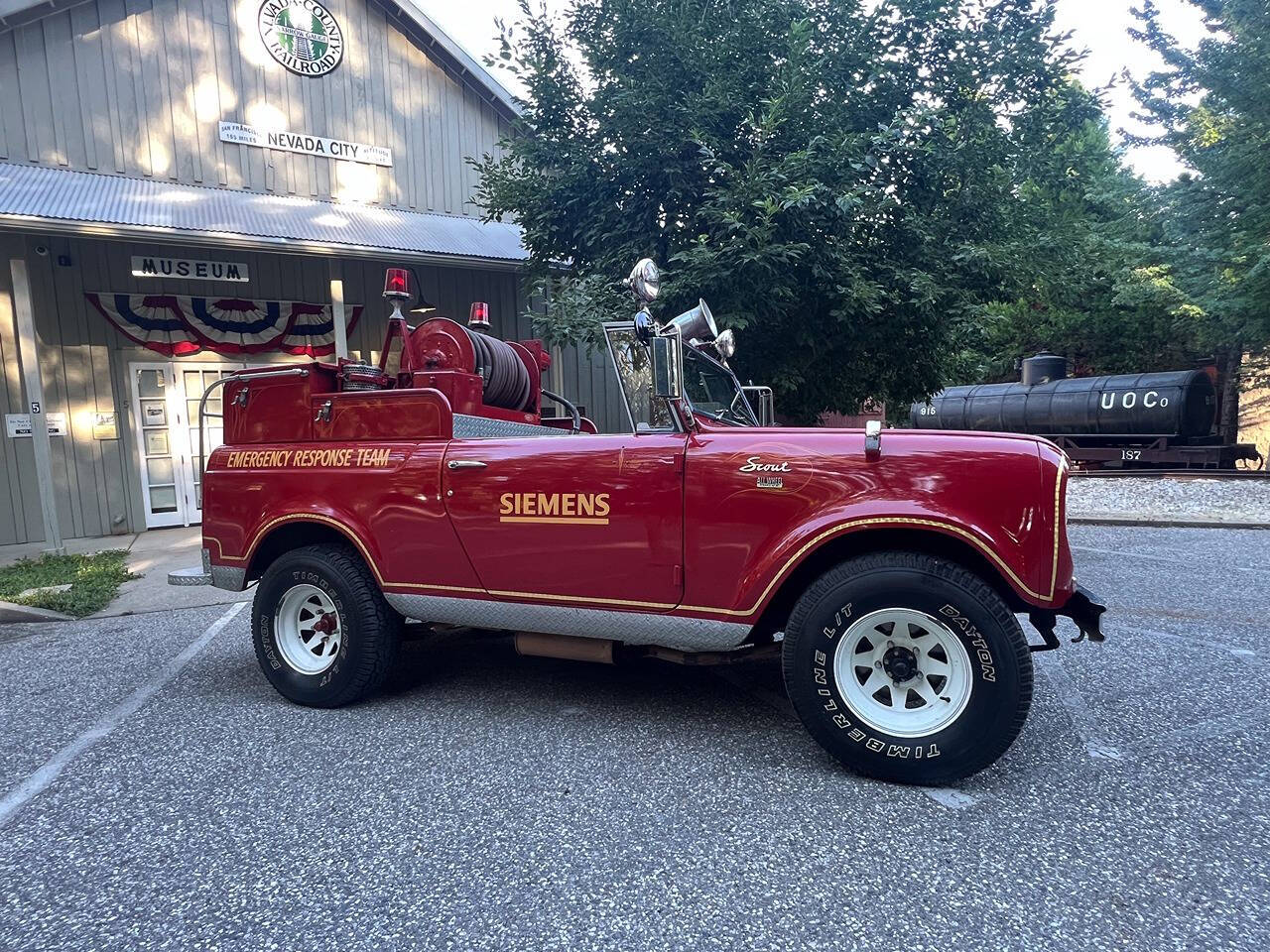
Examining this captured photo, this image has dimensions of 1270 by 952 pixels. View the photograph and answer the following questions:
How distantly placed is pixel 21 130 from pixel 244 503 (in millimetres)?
8655

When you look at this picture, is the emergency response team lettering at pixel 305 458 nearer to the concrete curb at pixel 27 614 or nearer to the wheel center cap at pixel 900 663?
the wheel center cap at pixel 900 663

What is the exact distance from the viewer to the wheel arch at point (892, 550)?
116 inches

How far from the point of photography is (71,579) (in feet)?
23.9

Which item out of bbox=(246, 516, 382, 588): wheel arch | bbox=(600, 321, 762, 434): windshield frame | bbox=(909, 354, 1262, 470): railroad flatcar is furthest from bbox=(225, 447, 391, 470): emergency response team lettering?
bbox=(909, 354, 1262, 470): railroad flatcar

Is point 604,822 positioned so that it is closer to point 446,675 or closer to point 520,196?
point 446,675

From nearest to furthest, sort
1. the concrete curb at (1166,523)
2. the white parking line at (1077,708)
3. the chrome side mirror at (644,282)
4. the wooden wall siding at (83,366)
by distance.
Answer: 1. the white parking line at (1077,708)
2. the chrome side mirror at (644,282)
3. the wooden wall siding at (83,366)
4. the concrete curb at (1166,523)

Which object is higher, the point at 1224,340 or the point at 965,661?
the point at 1224,340

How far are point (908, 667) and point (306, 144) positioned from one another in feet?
37.5

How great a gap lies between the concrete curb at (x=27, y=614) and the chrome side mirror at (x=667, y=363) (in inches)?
228

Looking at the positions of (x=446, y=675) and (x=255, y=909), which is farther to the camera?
(x=446, y=675)

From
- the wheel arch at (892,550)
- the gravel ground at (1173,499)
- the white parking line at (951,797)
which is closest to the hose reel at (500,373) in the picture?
the wheel arch at (892,550)

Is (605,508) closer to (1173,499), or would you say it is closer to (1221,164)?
(1173,499)

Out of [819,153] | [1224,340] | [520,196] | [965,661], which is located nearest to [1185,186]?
[1224,340]

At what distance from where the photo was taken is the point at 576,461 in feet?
11.0
